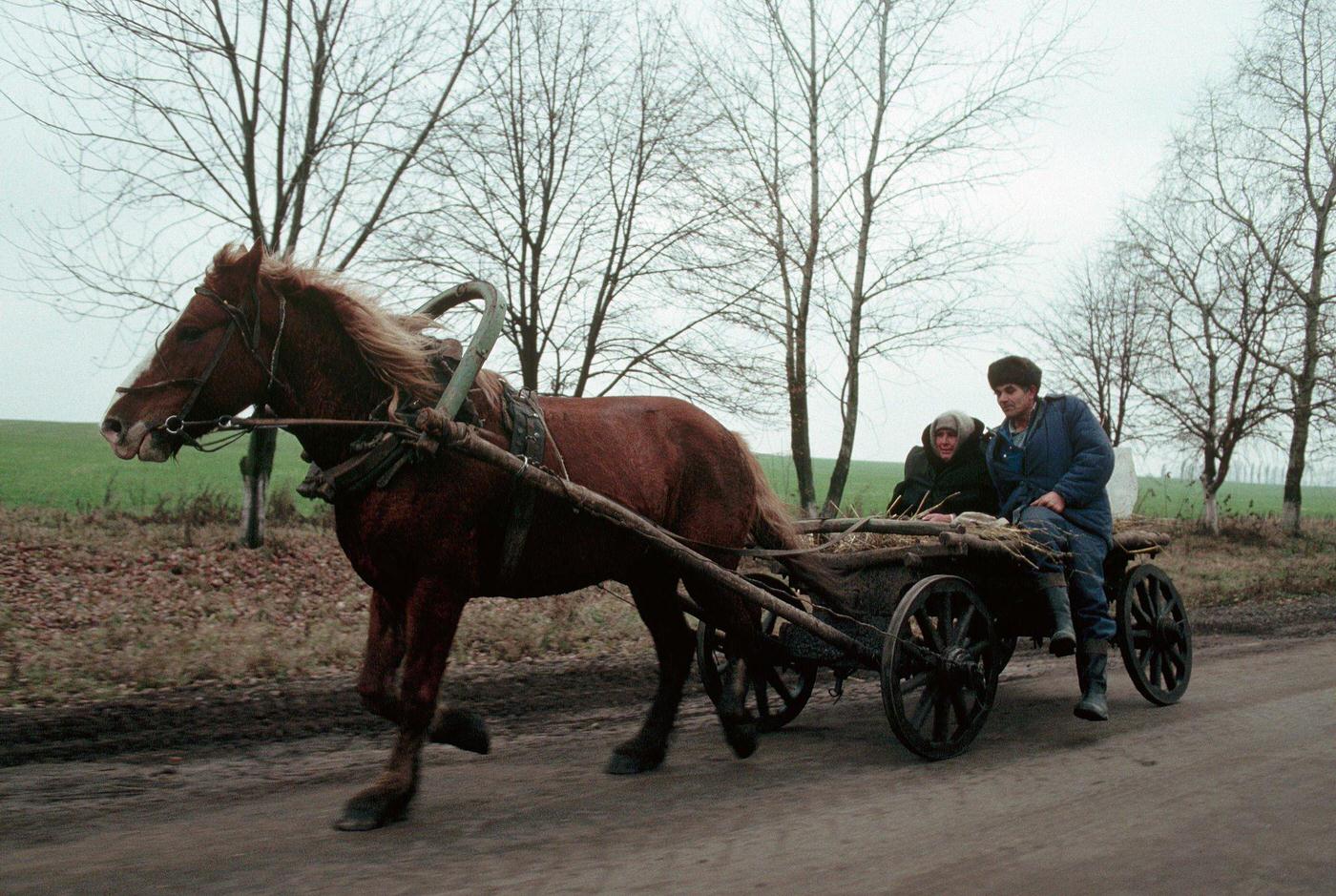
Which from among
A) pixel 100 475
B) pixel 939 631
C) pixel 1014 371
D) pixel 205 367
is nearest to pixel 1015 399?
pixel 1014 371

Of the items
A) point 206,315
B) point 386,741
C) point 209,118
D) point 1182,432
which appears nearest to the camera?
point 206,315

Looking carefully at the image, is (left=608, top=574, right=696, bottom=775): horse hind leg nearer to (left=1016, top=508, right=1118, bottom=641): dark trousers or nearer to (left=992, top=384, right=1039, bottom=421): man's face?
(left=1016, top=508, right=1118, bottom=641): dark trousers

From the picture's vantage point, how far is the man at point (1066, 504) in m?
A: 5.57

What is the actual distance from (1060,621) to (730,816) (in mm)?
2431

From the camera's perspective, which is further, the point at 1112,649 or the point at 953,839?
the point at 1112,649

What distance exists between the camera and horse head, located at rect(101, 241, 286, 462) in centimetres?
380

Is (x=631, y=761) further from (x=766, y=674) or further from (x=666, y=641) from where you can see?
(x=766, y=674)

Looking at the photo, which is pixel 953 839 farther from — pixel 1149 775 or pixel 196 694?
pixel 196 694

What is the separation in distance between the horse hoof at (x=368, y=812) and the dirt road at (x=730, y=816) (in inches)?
2.3

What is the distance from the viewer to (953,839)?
3.65 m

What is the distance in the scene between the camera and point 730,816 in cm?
400

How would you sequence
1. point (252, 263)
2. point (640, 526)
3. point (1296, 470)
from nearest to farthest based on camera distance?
point (252, 263)
point (640, 526)
point (1296, 470)

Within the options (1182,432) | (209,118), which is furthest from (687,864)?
(1182,432)

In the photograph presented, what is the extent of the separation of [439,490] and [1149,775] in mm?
3173
